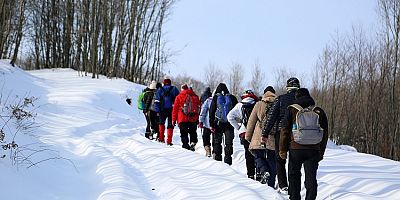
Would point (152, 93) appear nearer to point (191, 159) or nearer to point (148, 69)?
point (191, 159)

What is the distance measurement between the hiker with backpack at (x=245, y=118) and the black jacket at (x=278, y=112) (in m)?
1.41

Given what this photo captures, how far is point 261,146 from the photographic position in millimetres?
7156

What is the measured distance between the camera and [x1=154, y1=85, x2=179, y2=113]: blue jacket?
12.4 meters

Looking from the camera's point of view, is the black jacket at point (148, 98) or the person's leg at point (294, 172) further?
the black jacket at point (148, 98)

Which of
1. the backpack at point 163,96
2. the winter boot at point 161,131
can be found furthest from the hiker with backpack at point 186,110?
the winter boot at point 161,131

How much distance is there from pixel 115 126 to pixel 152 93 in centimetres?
403

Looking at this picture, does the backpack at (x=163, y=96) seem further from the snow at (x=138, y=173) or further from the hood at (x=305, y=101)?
the hood at (x=305, y=101)

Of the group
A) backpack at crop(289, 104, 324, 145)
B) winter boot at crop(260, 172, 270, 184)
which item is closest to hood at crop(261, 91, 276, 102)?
winter boot at crop(260, 172, 270, 184)

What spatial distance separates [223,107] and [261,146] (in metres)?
2.37

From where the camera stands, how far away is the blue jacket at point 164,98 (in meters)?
12.4

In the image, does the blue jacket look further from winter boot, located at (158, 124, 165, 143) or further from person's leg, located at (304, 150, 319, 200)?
person's leg, located at (304, 150, 319, 200)

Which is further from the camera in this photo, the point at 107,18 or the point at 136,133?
the point at 107,18

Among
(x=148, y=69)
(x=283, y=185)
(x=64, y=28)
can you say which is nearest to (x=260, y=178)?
(x=283, y=185)

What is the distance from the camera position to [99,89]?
78.1 ft
